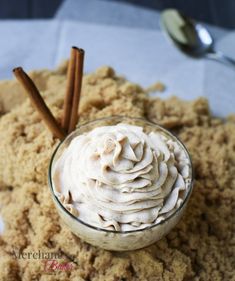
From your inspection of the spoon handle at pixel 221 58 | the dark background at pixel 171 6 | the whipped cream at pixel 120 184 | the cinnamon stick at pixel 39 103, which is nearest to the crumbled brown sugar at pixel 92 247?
the cinnamon stick at pixel 39 103

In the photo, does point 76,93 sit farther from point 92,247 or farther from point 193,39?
point 193,39

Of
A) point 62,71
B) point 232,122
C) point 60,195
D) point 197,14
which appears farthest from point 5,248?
point 197,14

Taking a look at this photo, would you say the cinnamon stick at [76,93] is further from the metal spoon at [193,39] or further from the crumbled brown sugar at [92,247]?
the metal spoon at [193,39]

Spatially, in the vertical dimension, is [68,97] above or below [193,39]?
above

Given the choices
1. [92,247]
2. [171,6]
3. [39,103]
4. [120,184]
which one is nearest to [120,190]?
[120,184]

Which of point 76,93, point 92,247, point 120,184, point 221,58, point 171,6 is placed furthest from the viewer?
point 171,6

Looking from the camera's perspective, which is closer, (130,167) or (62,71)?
(130,167)

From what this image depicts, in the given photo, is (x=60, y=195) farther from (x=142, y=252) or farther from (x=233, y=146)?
(x=233, y=146)

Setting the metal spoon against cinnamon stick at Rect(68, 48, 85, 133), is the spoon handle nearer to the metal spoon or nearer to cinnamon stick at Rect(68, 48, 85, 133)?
the metal spoon
